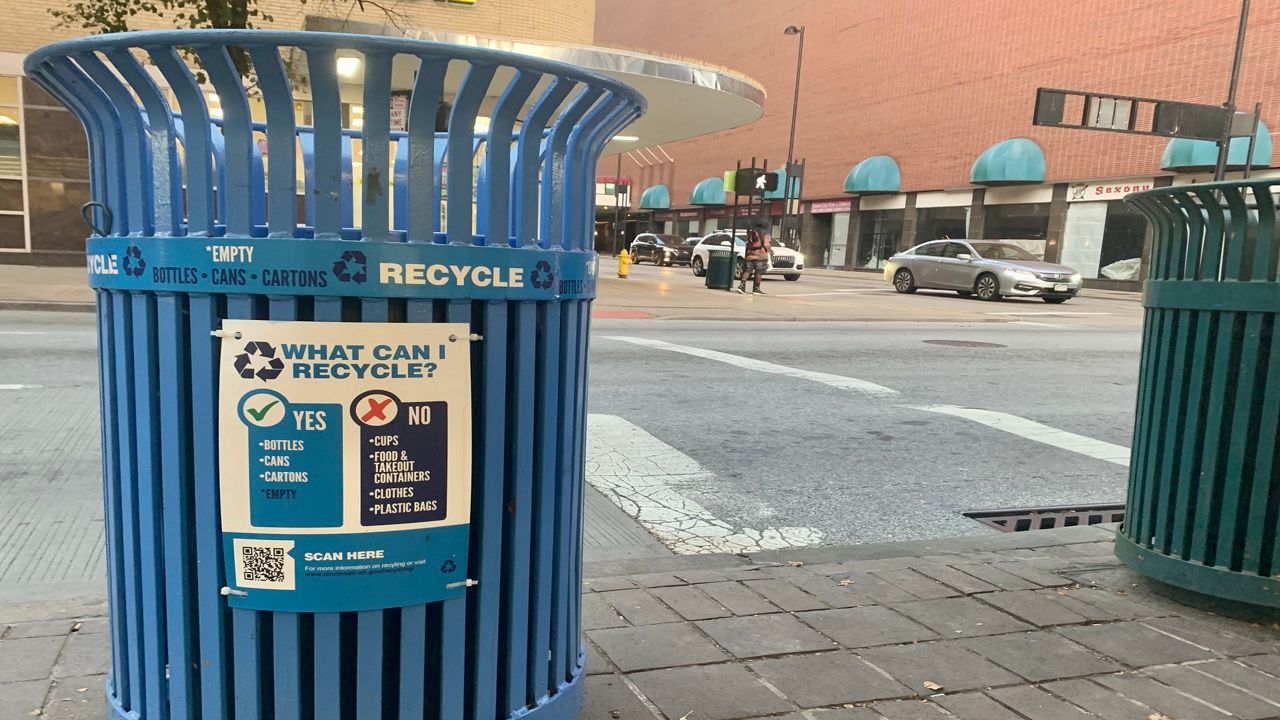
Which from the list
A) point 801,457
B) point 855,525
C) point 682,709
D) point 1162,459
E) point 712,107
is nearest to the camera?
point 682,709

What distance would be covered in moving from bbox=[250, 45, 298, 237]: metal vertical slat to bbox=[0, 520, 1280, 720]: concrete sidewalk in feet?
4.83

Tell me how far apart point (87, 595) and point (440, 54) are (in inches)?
98.8

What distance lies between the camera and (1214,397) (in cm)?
311

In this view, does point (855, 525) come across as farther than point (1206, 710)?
Yes

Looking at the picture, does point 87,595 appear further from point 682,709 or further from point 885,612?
point 885,612

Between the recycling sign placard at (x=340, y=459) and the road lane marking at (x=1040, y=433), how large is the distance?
5293mm

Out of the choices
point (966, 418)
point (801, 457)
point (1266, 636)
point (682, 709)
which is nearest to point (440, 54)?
point (682, 709)

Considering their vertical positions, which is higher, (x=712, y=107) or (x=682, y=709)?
(x=712, y=107)

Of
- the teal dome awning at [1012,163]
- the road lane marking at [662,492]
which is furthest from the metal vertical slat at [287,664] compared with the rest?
the teal dome awning at [1012,163]

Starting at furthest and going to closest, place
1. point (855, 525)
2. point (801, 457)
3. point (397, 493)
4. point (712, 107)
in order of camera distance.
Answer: point (712, 107)
point (801, 457)
point (855, 525)
point (397, 493)

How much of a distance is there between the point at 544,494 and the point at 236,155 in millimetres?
917

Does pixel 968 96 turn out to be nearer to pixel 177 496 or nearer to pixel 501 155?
pixel 501 155

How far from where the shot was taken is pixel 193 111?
5.65ft

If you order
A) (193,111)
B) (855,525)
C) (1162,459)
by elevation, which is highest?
(193,111)
